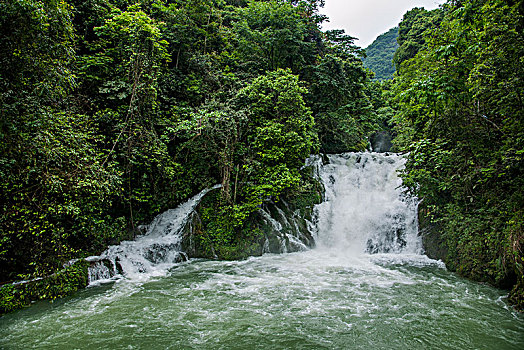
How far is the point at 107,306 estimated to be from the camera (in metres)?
5.62

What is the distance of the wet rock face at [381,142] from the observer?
2162 cm

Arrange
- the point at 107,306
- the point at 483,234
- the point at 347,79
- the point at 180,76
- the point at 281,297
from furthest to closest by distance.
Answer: the point at 347,79 → the point at 180,76 → the point at 483,234 → the point at 281,297 → the point at 107,306

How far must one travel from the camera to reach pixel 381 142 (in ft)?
72.1

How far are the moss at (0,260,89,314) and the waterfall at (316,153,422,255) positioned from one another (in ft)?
27.1

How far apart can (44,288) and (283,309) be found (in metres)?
5.10

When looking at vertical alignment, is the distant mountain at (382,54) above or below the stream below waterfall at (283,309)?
above

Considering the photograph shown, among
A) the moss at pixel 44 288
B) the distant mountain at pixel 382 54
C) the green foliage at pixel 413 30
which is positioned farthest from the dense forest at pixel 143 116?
the distant mountain at pixel 382 54

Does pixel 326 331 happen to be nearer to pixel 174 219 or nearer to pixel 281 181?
pixel 281 181

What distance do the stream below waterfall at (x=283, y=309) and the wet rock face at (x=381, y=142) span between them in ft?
42.8

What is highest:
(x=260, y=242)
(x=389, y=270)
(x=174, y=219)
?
(x=174, y=219)

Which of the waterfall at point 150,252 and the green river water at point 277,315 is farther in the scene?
the waterfall at point 150,252

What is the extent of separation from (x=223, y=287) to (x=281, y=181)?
4.17 m

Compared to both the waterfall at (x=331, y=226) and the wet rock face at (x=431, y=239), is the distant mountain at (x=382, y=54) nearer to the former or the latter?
the waterfall at (x=331, y=226)

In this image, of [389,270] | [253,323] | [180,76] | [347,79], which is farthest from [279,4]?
[253,323]
